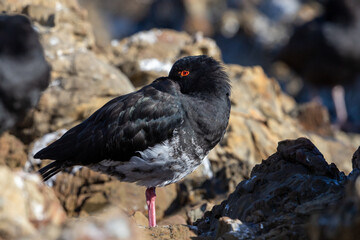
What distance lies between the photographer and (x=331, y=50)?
16.2m

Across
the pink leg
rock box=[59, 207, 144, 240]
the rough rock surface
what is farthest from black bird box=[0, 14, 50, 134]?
the rough rock surface

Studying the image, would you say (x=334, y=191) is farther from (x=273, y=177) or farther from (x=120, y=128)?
(x=120, y=128)

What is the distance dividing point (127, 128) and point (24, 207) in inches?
122

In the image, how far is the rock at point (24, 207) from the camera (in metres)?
2.81

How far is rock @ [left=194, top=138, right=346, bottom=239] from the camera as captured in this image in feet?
13.1

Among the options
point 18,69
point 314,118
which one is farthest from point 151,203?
point 314,118

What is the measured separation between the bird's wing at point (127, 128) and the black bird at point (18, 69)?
118 centimetres

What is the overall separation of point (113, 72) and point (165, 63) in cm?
129

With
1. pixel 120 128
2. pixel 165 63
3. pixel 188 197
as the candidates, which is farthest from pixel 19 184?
pixel 165 63

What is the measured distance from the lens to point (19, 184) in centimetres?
298

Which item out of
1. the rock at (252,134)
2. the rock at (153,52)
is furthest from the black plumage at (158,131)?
the rock at (153,52)

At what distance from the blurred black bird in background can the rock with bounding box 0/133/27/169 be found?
1019 centimetres

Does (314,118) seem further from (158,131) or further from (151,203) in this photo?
(158,131)

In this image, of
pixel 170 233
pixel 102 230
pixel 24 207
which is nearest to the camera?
pixel 102 230
